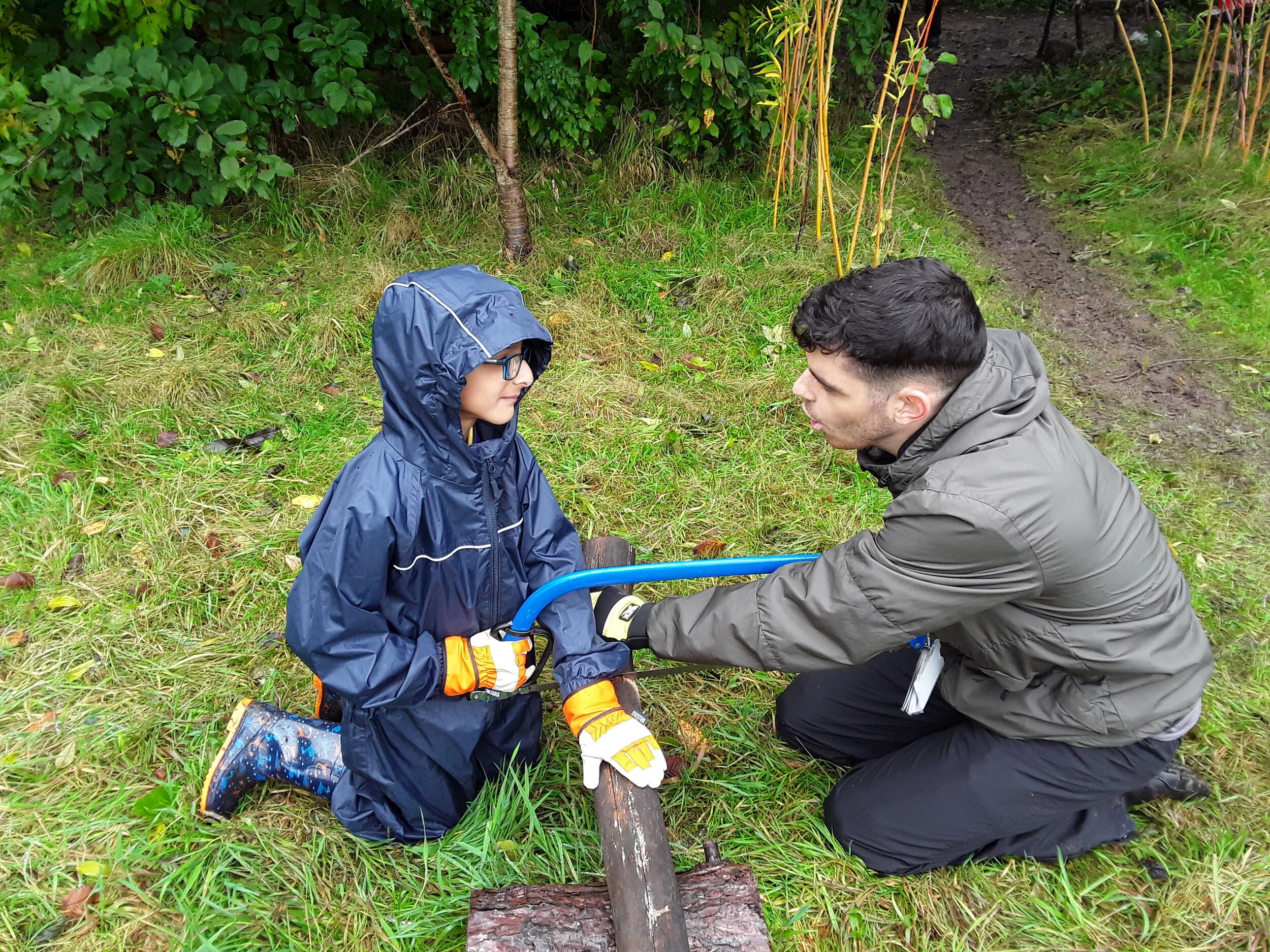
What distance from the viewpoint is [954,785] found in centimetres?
232

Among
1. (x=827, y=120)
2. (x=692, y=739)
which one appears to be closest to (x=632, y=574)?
(x=692, y=739)

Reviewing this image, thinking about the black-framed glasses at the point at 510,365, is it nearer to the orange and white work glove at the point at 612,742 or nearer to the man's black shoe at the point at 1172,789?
the orange and white work glove at the point at 612,742

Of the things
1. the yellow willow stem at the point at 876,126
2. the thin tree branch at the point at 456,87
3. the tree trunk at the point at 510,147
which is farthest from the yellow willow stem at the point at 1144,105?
the thin tree branch at the point at 456,87

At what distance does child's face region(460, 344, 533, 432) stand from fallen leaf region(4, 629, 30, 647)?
6.80ft

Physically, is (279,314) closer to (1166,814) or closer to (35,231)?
(35,231)

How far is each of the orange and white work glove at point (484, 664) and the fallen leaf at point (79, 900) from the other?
3.73ft

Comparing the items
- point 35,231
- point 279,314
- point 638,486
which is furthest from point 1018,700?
point 35,231

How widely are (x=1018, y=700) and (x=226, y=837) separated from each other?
226 cm

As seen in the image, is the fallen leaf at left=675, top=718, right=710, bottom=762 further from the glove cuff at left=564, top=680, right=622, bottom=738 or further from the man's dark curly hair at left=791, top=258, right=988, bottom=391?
the man's dark curly hair at left=791, top=258, right=988, bottom=391

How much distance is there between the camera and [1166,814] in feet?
8.25

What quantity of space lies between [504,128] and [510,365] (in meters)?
3.13

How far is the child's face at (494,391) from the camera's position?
2.02 meters

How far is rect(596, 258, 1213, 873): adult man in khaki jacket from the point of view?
1.89 meters

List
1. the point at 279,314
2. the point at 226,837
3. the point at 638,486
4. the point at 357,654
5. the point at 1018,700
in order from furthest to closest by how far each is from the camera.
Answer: the point at 279,314 < the point at 638,486 < the point at 226,837 < the point at 1018,700 < the point at 357,654
